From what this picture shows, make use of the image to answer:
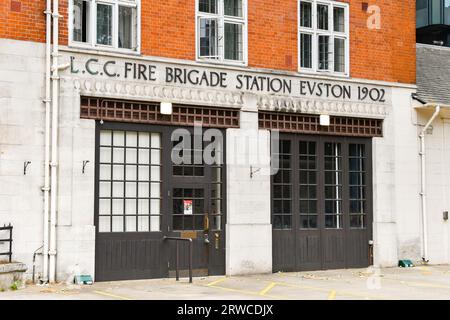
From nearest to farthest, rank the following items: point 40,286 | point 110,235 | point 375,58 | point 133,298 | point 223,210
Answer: point 133,298
point 40,286
point 110,235
point 223,210
point 375,58

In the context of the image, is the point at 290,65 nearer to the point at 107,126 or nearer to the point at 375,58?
the point at 375,58

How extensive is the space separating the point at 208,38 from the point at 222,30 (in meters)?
0.38

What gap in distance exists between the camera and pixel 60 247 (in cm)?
1534

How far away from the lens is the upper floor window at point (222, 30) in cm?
1762

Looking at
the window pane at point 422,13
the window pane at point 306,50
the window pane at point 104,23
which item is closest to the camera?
the window pane at point 104,23

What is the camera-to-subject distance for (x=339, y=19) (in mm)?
19656

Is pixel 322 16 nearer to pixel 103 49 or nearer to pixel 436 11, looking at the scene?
pixel 103 49

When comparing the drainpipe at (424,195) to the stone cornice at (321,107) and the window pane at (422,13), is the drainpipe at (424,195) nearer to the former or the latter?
the stone cornice at (321,107)

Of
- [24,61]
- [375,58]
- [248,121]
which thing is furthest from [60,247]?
[375,58]

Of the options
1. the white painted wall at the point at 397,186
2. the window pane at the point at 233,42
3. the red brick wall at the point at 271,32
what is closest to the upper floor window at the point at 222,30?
the window pane at the point at 233,42

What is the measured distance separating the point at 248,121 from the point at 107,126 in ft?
11.6

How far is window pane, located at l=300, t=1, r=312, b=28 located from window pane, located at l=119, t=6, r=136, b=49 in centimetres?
457

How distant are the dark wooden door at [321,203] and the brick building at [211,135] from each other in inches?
1.6

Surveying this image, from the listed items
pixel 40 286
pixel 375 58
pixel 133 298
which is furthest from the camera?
pixel 375 58
